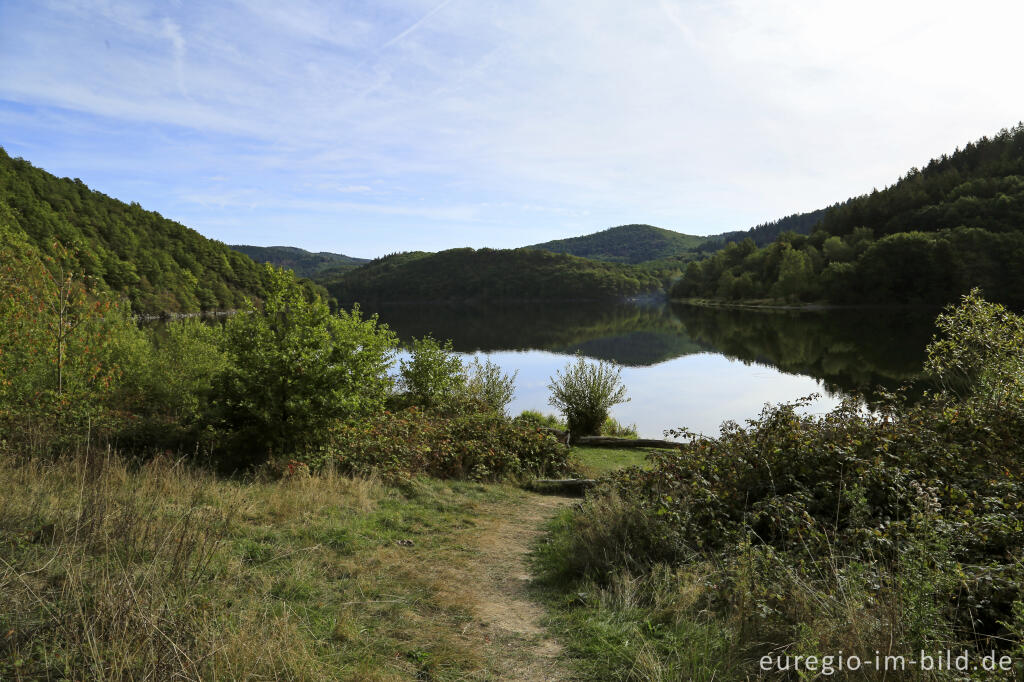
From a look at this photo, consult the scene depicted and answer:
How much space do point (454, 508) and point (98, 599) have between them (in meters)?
5.81

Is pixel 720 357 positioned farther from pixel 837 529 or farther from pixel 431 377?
pixel 837 529

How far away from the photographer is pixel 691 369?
119 feet

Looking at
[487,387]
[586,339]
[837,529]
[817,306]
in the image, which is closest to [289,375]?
[837,529]

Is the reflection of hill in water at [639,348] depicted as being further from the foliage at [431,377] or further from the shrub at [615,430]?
the foliage at [431,377]

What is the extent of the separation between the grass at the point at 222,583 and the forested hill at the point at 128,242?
58.7 m

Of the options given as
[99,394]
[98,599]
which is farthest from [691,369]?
[98,599]

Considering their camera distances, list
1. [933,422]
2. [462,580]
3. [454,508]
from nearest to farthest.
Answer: [462,580] → [933,422] → [454,508]

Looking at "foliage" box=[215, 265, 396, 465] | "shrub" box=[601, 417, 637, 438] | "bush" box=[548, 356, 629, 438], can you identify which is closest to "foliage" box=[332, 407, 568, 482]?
"foliage" box=[215, 265, 396, 465]

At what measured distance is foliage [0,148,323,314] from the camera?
219ft

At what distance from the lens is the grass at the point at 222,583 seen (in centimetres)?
315

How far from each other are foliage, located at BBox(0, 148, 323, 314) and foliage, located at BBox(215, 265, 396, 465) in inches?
2094

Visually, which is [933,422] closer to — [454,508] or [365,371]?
[454,508]

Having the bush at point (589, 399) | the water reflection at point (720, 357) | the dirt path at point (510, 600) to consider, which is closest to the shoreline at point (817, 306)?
the water reflection at point (720, 357)

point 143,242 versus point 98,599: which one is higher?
point 143,242
